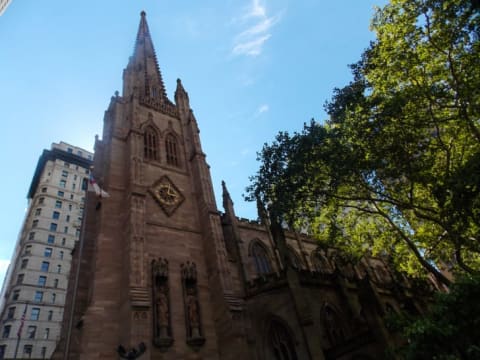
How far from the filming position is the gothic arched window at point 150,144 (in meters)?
24.6

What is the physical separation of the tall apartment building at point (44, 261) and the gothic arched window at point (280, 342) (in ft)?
102

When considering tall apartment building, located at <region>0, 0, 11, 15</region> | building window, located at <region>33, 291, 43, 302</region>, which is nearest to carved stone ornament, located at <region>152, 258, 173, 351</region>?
tall apartment building, located at <region>0, 0, 11, 15</region>

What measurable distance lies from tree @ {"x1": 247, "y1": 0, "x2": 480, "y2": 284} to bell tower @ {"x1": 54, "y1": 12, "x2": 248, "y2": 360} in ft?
21.1

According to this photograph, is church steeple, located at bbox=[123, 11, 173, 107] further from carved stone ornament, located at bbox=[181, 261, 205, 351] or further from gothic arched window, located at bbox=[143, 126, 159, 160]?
carved stone ornament, located at bbox=[181, 261, 205, 351]

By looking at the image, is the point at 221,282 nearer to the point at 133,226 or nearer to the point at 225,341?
the point at 225,341

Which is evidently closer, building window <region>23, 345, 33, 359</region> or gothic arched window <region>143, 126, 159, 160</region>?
gothic arched window <region>143, 126, 159, 160</region>

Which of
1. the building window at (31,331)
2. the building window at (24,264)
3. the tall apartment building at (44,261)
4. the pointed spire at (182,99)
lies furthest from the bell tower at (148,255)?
the building window at (24,264)

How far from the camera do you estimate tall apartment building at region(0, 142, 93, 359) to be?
122ft

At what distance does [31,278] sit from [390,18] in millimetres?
49512

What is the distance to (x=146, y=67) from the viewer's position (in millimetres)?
37344

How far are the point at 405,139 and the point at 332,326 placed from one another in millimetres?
11837

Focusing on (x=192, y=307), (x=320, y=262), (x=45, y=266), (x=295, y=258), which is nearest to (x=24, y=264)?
(x=45, y=266)

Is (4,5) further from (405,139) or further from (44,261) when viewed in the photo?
(44,261)

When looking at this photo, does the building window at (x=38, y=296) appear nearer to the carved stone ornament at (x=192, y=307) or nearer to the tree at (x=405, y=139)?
the carved stone ornament at (x=192, y=307)
